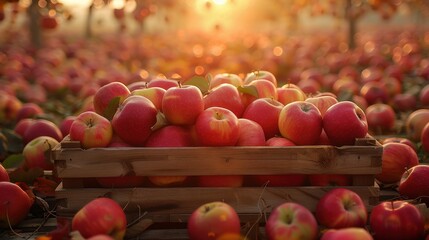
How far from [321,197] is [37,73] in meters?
7.10

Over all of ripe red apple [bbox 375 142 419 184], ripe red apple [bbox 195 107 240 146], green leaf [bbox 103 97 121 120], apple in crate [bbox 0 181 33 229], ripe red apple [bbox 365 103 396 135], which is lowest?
ripe red apple [bbox 365 103 396 135]

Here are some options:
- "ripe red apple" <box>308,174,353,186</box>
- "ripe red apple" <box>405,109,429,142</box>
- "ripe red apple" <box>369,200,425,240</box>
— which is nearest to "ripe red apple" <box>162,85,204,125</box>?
Result: "ripe red apple" <box>308,174,353,186</box>

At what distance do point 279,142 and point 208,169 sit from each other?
450 mm

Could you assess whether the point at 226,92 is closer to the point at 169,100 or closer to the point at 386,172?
the point at 169,100

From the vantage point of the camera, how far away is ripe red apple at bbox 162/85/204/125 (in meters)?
3.09

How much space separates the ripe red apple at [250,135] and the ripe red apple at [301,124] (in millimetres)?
147

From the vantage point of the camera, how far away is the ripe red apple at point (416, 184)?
3.30 meters

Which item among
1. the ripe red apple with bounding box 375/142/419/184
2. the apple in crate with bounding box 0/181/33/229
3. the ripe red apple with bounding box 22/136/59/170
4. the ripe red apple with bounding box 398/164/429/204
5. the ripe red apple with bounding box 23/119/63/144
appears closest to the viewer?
the apple in crate with bounding box 0/181/33/229

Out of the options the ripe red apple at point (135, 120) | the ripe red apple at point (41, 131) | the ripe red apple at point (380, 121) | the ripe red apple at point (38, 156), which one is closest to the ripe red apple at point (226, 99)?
the ripe red apple at point (135, 120)

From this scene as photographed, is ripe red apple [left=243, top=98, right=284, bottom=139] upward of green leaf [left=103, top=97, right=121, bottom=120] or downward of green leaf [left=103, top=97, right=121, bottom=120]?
downward

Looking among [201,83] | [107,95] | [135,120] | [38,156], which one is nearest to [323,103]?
[201,83]

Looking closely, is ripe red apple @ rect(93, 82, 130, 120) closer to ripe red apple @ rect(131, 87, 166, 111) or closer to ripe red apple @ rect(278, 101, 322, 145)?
ripe red apple @ rect(131, 87, 166, 111)

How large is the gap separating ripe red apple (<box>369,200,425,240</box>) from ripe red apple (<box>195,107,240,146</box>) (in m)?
0.85

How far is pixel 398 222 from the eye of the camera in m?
2.77
